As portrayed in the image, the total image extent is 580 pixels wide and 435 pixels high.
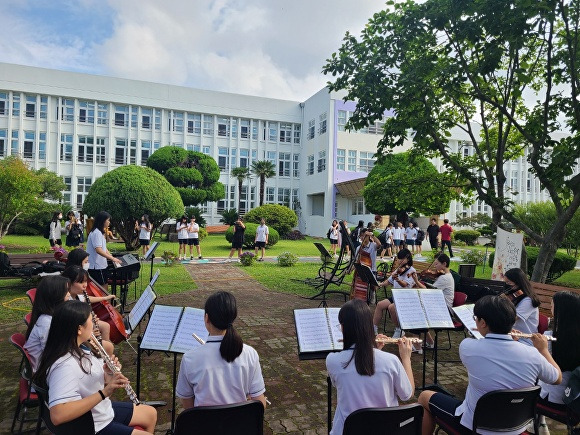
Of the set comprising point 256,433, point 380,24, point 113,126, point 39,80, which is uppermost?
point 39,80

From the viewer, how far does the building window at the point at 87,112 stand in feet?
130

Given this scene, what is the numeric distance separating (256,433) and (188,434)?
1.40 feet

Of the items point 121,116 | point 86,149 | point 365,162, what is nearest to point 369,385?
point 365,162

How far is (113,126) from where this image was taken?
40438 mm

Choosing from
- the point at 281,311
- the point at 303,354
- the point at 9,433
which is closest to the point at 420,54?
the point at 281,311

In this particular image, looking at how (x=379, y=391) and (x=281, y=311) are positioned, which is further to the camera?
(x=281, y=311)

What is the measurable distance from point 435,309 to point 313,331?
6.20 feet

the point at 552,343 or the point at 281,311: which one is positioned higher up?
the point at 552,343

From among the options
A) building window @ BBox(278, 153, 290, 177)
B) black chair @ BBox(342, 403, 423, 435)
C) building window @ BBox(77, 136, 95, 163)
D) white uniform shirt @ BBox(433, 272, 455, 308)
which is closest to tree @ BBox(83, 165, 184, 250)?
white uniform shirt @ BBox(433, 272, 455, 308)

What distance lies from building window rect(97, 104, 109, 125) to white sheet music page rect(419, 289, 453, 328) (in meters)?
41.9

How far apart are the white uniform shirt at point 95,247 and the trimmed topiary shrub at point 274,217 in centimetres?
2172

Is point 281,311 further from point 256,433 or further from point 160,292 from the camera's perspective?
point 256,433

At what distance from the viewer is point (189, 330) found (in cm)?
358

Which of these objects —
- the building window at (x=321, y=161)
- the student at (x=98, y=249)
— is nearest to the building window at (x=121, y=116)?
the building window at (x=321, y=161)
